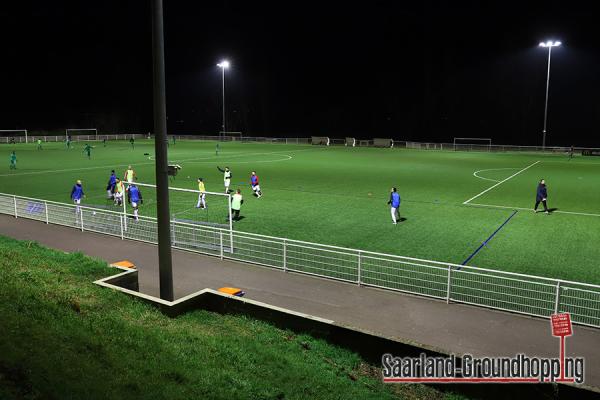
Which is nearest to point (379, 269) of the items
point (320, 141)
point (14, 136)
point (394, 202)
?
point (394, 202)

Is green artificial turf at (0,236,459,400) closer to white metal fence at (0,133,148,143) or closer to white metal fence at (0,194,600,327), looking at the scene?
white metal fence at (0,194,600,327)

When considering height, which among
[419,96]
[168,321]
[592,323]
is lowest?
[592,323]

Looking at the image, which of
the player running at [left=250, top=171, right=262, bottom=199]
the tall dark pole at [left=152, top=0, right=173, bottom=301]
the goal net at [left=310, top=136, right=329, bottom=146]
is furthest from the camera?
the goal net at [left=310, top=136, right=329, bottom=146]

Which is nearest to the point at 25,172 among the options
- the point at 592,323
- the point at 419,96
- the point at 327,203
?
the point at 327,203

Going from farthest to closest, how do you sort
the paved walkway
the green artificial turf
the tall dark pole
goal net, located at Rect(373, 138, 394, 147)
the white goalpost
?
goal net, located at Rect(373, 138, 394, 147) < the white goalpost < the tall dark pole < the paved walkway < the green artificial turf

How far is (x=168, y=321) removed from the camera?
30.0 ft

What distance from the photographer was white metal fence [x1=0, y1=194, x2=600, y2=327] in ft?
38.4

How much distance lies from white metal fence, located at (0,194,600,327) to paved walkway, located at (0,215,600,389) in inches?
20.6

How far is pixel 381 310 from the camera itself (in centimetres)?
1138

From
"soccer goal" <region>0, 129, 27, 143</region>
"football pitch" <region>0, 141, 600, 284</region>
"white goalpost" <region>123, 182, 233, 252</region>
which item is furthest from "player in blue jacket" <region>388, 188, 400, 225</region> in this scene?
"soccer goal" <region>0, 129, 27, 143</region>

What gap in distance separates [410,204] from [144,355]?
67.5 feet

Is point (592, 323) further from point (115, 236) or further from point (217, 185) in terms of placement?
point (217, 185)

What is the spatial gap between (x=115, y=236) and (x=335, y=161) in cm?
3625

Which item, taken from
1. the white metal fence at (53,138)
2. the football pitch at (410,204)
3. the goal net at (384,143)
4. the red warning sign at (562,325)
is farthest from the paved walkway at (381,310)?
the white metal fence at (53,138)
